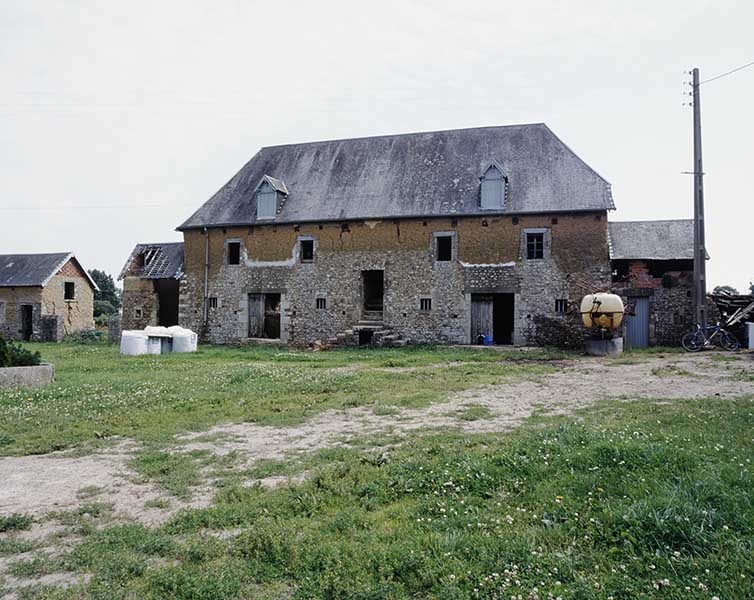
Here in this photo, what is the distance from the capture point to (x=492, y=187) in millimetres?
21422

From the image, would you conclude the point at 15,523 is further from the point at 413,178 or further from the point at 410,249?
the point at 413,178

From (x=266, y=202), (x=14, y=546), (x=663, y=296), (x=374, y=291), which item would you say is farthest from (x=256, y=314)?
(x=14, y=546)

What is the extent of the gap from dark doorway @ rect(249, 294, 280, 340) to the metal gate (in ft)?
50.6

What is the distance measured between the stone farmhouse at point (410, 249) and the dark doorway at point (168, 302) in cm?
152

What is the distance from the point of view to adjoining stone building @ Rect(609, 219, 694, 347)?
2064 centimetres

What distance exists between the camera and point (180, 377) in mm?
12367

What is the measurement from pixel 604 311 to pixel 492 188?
6817 mm

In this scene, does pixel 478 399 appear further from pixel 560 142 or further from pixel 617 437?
pixel 560 142

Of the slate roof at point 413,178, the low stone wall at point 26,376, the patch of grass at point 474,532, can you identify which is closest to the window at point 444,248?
the slate roof at point 413,178

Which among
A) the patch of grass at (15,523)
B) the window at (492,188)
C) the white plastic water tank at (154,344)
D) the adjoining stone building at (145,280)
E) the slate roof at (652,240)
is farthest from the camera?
the adjoining stone building at (145,280)

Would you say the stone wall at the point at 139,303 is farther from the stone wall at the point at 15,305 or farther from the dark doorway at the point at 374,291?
the dark doorway at the point at 374,291

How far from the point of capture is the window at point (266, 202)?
2403cm

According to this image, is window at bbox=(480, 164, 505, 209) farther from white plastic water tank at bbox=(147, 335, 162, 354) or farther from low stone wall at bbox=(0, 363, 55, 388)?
low stone wall at bbox=(0, 363, 55, 388)

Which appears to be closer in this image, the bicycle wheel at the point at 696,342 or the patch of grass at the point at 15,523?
the patch of grass at the point at 15,523
